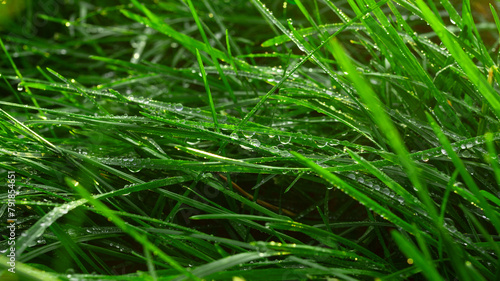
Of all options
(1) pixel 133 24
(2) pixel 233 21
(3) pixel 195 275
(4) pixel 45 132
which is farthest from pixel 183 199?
(1) pixel 133 24

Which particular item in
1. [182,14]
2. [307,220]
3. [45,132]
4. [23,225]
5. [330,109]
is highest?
[182,14]

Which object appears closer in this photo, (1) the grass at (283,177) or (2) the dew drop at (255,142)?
(1) the grass at (283,177)

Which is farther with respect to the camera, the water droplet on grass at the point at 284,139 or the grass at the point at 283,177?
the water droplet on grass at the point at 284,139

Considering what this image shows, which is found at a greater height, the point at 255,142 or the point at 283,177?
the point at 255,142

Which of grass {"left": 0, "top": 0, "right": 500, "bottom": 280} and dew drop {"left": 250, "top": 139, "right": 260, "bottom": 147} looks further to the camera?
dew drop {"left": 250, "top": 139, "right": 260, "bottom": 147}

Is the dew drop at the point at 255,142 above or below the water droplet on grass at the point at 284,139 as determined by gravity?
above

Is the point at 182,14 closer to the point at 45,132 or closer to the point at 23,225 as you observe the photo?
the point at 45,132

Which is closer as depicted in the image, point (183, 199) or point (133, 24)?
point (183, 199)

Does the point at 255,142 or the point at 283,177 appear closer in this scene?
the point at 255,142

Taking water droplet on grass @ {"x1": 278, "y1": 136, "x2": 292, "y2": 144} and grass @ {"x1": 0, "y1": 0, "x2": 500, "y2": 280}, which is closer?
grass @ {"x1": 0, "y1": 0, "x2": 500, "y2": 280}

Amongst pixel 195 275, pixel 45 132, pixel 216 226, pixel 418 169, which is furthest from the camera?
pixel 45 132

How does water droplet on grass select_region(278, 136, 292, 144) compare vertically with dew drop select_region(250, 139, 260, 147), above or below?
below
